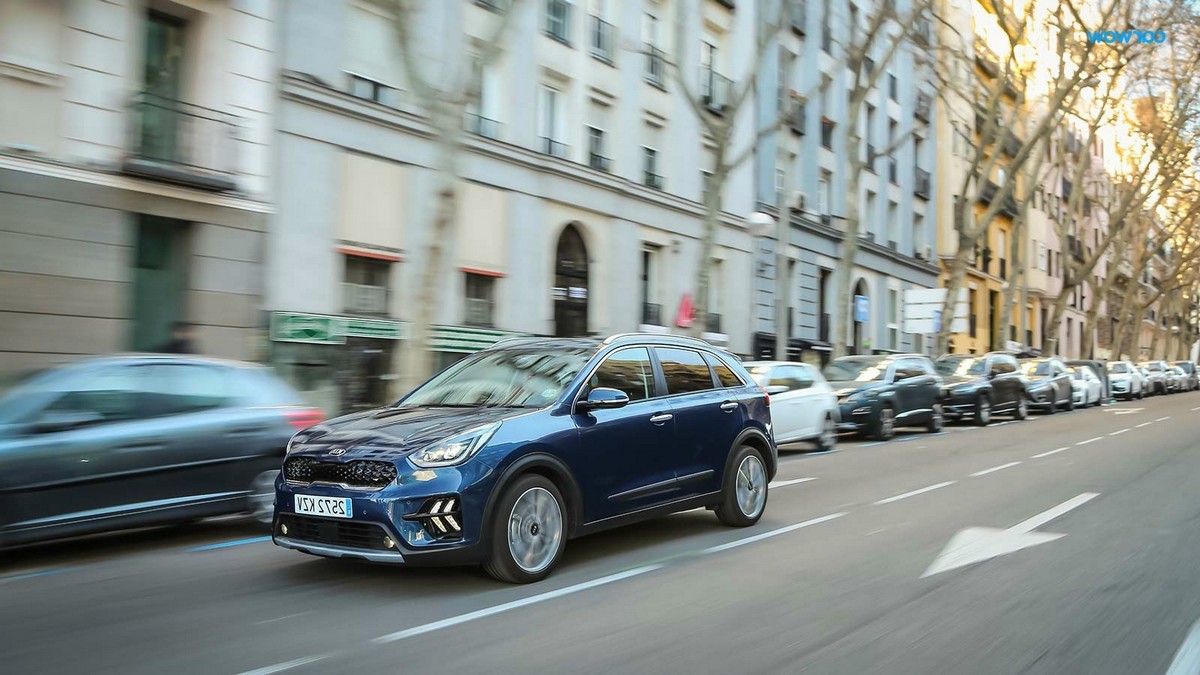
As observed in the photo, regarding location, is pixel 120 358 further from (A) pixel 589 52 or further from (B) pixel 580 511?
(A) pixel 589 52

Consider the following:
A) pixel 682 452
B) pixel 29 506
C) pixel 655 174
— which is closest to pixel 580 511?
pixel 682 452

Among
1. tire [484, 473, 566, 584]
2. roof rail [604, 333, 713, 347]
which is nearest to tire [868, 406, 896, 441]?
roof rail [604, 333, 713, 347]

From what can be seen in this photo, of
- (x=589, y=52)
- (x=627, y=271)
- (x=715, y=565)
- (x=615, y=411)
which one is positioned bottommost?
(x=715, y=565)

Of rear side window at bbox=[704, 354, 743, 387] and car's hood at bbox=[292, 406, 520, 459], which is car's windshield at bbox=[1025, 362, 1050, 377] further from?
car's hood at bbox=[292, 406, 520, 459]

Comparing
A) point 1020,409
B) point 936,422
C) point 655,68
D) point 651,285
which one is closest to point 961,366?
point 1020,409

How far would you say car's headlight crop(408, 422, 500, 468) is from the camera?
19.4ft

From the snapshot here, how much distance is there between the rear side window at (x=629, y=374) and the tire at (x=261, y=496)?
297cm

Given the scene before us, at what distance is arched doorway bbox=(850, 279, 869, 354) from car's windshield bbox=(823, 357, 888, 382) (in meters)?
17.7

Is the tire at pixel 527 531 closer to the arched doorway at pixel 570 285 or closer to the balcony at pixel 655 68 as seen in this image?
the arched doorway at pixel 570 285

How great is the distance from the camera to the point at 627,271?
25250mm

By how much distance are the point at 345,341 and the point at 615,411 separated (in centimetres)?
1182

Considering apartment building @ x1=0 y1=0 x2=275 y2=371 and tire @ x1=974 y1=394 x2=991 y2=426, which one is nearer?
apartment building @ x1=0 y1=0 x2=275 y2=371

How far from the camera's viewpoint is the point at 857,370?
19688 millimetres

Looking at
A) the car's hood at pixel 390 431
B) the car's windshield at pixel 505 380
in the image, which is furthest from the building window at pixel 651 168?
the car's hood at pixel 390 431
